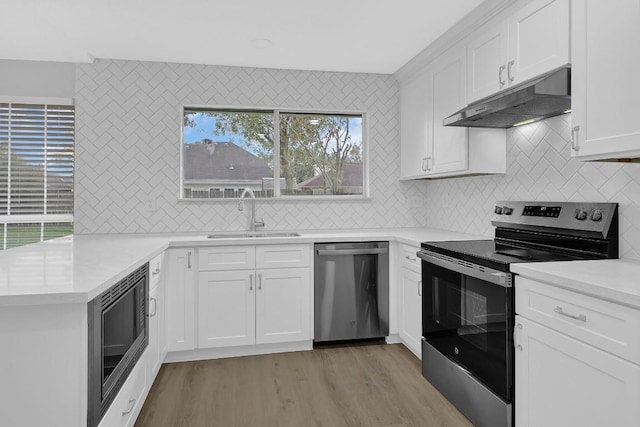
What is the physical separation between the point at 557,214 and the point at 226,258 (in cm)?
216

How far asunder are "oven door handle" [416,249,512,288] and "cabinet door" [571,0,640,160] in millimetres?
633

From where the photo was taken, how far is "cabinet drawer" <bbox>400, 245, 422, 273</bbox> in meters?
2.89

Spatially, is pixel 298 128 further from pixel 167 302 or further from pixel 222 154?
pixel 167 302

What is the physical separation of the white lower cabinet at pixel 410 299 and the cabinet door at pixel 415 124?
0.78m

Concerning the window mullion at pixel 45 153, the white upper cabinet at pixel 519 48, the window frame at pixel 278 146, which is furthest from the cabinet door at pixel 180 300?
the white upper cabinet at pixel 519 48

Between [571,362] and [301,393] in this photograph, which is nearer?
[571,362]

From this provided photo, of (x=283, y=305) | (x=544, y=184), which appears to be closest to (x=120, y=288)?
(x=283, y=305)

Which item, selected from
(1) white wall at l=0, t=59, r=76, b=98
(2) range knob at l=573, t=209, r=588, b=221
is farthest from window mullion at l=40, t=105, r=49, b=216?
(2) range knob at l=573, t=209, r=588, b=221

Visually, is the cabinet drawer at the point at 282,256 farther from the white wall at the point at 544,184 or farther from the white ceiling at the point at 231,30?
the white ceiling at the point at 231,30

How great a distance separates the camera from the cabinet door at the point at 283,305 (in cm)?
308

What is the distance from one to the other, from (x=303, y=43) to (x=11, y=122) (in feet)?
8.66

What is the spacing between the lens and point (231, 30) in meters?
2.89

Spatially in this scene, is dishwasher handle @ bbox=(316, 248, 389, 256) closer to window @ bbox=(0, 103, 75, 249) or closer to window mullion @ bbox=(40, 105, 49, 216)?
window @ bbox=(0, 103, 75, 249)

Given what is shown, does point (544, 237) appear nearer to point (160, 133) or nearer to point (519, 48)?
point (519, 48)
